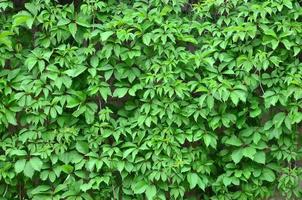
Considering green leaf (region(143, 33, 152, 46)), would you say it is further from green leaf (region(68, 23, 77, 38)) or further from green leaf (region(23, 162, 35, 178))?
green leaf (region(23, 162, 35, 178))

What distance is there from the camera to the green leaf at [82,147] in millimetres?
2941

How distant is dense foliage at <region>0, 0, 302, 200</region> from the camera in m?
2.88

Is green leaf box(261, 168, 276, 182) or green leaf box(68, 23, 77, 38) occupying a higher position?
green leaf box(68, 23, 77, 38)

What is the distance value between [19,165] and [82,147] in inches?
17.1

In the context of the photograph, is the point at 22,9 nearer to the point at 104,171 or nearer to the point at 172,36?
the point at 172,36

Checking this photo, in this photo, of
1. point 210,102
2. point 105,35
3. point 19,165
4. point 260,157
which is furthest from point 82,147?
point 260,157

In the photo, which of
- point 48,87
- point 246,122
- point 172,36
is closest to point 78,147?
point 48,87

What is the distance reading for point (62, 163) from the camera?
2967 millimetres

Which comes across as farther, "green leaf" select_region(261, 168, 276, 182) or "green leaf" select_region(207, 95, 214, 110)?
"green leaf" select_region(261, 168, 276, 182)

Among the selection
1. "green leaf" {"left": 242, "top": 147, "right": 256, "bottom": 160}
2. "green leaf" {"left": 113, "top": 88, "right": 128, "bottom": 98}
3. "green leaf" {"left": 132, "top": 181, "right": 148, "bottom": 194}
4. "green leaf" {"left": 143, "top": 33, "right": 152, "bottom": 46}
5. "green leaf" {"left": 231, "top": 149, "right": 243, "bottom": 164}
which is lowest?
"green leaf" {"left": 132, "top": 181, "right": 148, "bottom": 194}

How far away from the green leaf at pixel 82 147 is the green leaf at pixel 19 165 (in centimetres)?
37

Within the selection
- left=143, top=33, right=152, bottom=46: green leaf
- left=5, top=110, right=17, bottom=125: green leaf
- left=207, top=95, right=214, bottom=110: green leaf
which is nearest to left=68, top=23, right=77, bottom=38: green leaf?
left=143, top=33, right=152, bottom=46: green leaf

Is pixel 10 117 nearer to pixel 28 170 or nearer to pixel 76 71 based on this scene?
pixel 28 170

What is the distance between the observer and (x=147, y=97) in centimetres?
295
